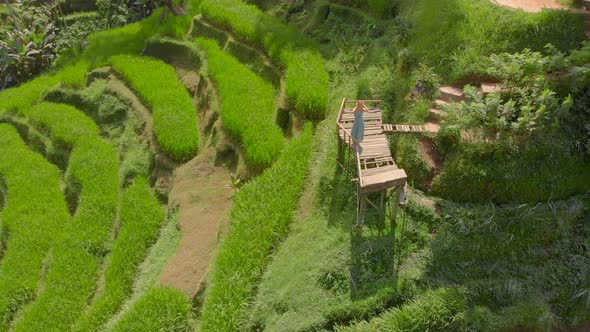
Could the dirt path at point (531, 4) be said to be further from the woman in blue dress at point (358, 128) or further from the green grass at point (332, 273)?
the green grass at point (332, 273)

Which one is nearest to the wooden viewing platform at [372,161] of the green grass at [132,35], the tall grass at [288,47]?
the tall grass at [288,47]

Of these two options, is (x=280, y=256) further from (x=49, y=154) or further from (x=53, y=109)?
(x=53, y=109)

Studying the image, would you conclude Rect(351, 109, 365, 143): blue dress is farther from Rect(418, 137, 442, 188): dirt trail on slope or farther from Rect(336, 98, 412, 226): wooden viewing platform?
Rect(418, 137, 442, 188): dirt trail on slope

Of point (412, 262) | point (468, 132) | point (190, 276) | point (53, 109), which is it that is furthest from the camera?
point (53, 109)

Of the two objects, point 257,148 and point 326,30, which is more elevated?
point 326,30

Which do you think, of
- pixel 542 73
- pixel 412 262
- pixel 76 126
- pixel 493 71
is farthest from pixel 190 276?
pixel 76 126

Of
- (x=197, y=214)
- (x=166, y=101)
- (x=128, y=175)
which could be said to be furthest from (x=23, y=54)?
(x=197, y=214)
